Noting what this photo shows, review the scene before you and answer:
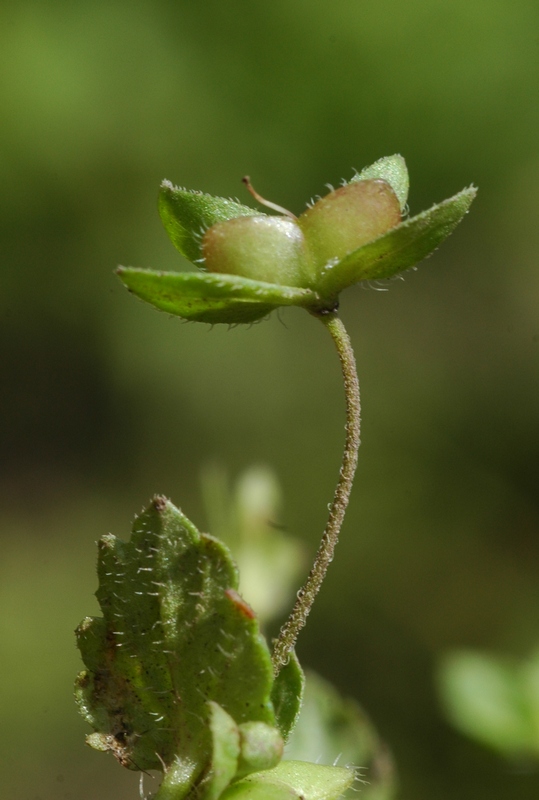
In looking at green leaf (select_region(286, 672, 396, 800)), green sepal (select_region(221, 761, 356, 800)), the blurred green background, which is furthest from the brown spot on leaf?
the blurred green background

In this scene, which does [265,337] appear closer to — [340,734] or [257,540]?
[257,540]

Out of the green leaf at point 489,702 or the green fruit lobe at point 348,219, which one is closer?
the green fruit lobe at point 348,219

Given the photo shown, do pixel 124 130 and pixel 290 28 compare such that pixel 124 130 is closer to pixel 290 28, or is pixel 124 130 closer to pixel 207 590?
pixel 290 28

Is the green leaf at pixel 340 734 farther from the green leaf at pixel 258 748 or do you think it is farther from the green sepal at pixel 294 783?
the green leaf at pixel 258 748

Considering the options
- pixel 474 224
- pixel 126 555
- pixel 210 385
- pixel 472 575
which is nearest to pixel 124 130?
pixel 210 385

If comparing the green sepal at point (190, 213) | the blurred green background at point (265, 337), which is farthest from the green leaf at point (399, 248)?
the blurred green background at point (265, 337)
